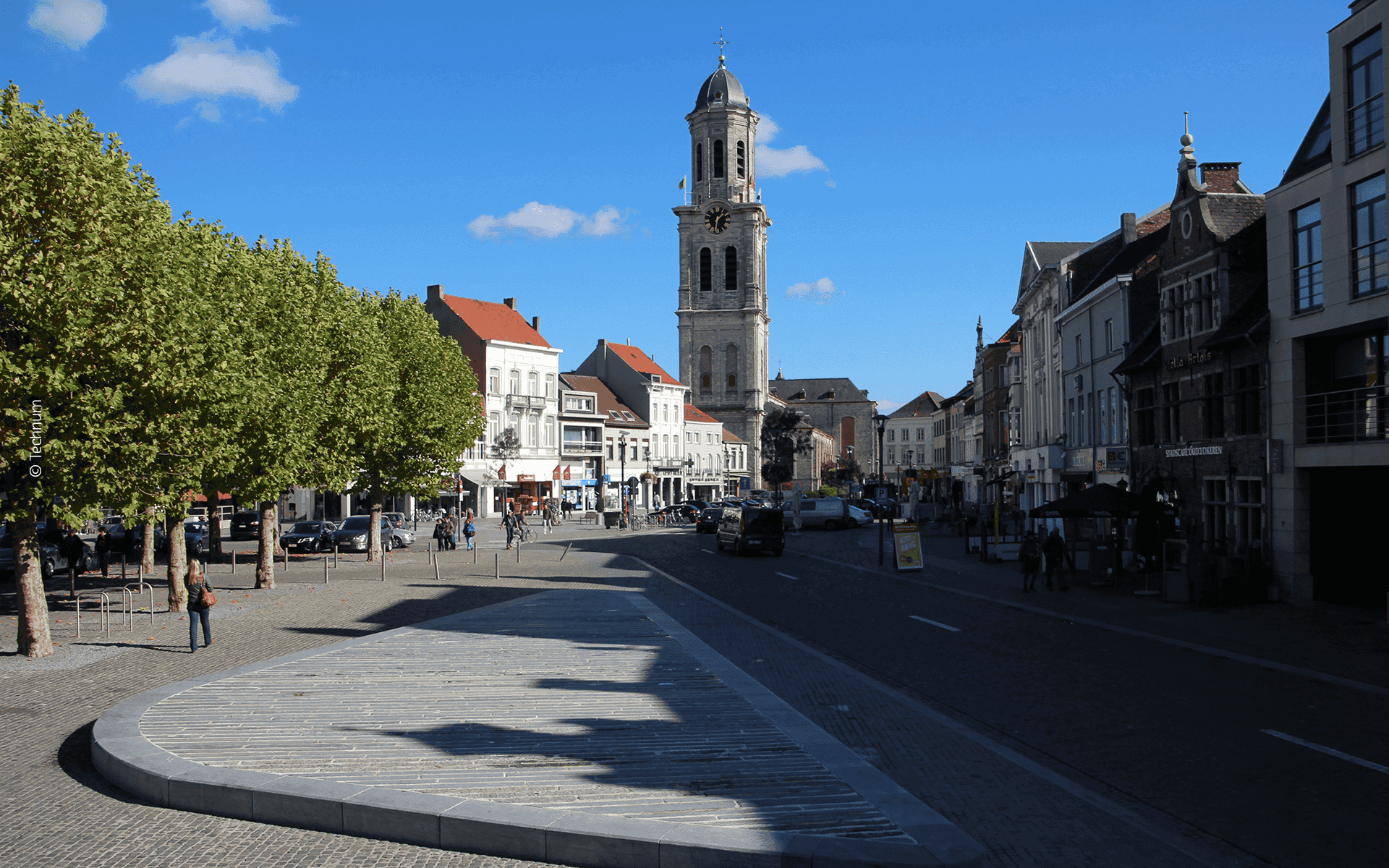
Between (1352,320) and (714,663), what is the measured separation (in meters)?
15.2

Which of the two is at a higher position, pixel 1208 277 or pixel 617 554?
pixel 1208 277

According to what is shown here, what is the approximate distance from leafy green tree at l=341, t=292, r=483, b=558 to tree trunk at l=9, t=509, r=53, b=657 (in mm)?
18903

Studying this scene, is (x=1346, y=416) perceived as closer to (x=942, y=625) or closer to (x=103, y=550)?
(x=942, y=625)

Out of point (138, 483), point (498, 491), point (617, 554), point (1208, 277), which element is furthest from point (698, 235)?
point (138, 483)

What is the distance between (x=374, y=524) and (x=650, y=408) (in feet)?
226

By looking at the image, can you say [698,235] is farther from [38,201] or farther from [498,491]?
[38,201]

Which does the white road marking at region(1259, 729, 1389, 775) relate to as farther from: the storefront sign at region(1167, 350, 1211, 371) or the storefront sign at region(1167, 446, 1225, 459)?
the storefront sign at region(1167, 350, 1211, 371)

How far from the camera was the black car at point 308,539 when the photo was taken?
43.0 meters

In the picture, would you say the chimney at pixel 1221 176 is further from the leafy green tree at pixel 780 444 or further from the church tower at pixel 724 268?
the church tower at pixel 724 268

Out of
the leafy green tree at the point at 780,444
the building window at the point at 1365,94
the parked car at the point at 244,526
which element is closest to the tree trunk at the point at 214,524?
the parked car at the point at 244,526

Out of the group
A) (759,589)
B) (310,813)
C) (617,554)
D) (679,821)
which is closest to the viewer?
(679,821)

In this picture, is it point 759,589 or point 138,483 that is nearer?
point 138,483

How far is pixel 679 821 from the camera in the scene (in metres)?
7.23

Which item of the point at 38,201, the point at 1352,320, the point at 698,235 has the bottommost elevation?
the point at 1352,320
